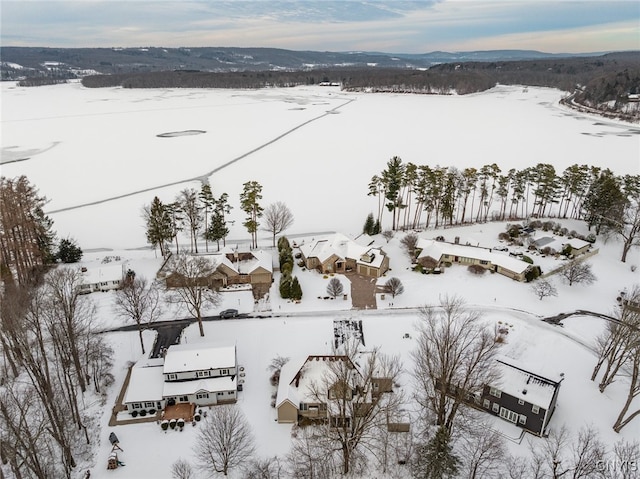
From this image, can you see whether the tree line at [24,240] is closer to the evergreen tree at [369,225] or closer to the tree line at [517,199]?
the evergreen tree at [369,225]

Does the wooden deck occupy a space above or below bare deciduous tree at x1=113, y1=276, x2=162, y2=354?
below

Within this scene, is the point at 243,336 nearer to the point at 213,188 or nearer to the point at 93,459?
the point at 93,459

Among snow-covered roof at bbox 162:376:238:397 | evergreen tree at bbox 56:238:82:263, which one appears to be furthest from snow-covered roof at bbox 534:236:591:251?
evergreen tree at bbox 56:238:82:263

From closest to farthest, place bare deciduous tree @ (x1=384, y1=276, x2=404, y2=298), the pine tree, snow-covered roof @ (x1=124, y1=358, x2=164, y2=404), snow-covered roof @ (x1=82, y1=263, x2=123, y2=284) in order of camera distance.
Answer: snow-covered roof @ (x1=124, y1=358, x2=164, y2=404) < bare deciduous tree @ (x1=384, y1=276, x2=404, y2=298) < snow-covered roof @ (x1=82, y1=263, x2=123, y2=284) < the pine tree

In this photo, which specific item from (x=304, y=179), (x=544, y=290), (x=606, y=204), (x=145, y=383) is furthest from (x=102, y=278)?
(x=606, y=204)

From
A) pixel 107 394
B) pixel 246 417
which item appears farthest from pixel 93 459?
pixel 246 417

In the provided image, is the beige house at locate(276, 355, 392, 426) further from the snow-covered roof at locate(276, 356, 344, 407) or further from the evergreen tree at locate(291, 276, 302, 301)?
the evergreen tree at locate(291, 276, 302, 301)

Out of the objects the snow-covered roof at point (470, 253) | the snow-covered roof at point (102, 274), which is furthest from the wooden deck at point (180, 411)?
the snow-covered roof at point (470, 253)
